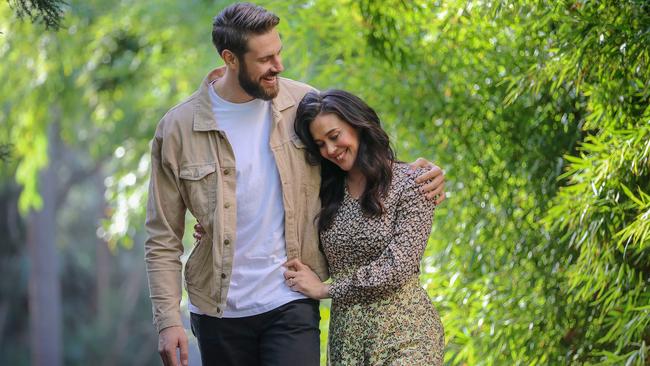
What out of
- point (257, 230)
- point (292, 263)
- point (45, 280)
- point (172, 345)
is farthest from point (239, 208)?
point (45, 280)

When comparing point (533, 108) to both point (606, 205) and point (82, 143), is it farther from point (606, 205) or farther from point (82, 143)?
point (82, 143)

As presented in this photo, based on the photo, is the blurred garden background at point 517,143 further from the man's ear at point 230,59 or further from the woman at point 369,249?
the woman at point 369,249

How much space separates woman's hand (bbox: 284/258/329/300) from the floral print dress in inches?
1.6

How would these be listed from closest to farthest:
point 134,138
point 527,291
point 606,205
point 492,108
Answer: point 606,205 → point 527,291 → point 492,108 → point 134,138

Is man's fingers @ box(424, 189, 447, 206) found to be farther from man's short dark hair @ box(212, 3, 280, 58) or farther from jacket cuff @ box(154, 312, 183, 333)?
jacket cuff @ box(154, 312, 183, 333)

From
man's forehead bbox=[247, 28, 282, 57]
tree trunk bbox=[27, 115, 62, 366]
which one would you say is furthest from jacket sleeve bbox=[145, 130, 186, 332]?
tree trunk bbox=[27, 115, 62, 366]

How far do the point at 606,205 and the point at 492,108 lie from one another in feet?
3.09

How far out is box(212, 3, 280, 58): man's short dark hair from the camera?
3.00 metres

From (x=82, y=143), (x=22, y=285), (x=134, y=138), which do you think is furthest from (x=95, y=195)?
(x=134, y=138)

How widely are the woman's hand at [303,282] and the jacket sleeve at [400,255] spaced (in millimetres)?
41

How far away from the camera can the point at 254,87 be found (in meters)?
3.02

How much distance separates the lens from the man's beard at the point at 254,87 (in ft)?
9.87

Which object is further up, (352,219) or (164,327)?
(352,219)

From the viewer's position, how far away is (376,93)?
483 cm
